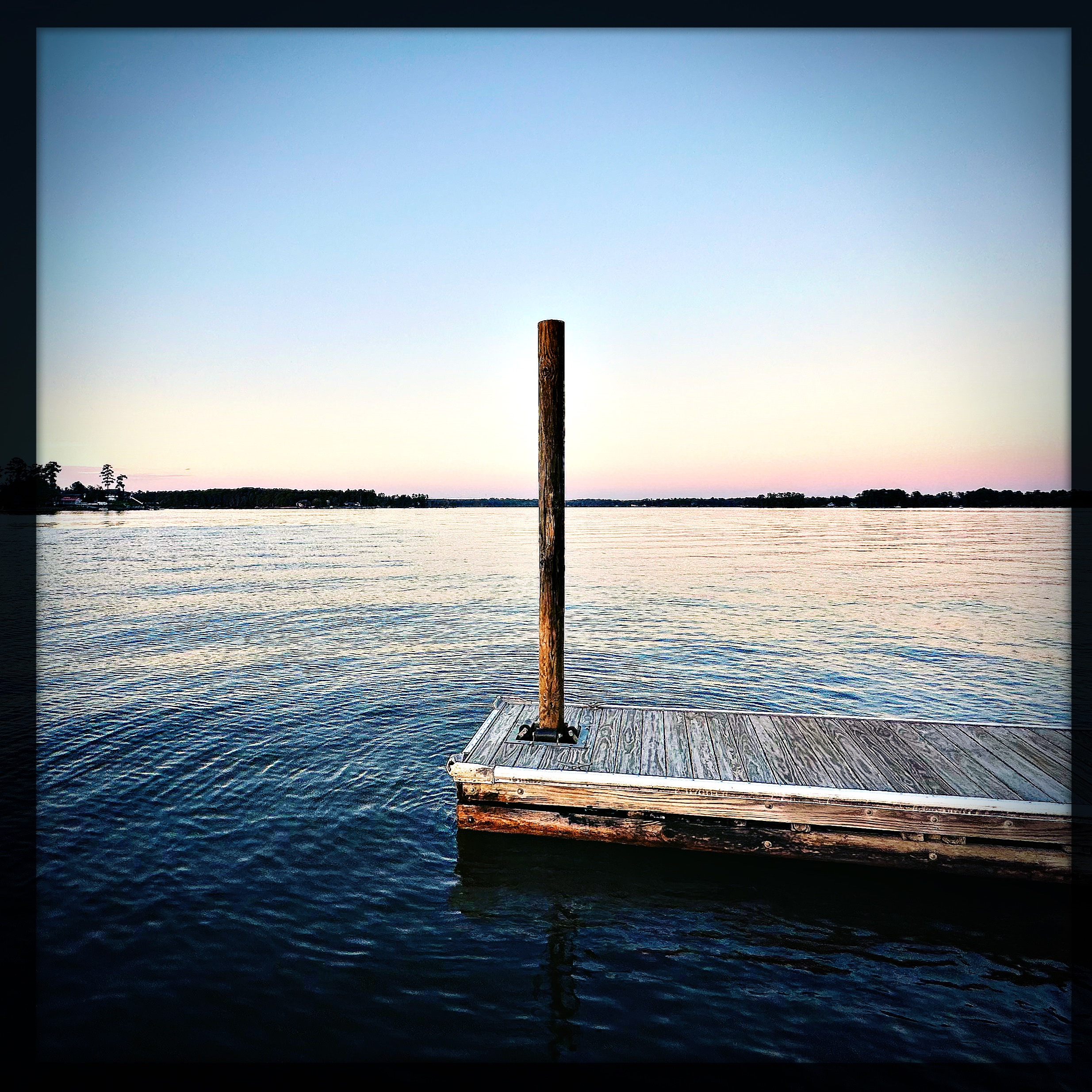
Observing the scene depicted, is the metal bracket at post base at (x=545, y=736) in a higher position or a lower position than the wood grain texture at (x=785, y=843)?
higher

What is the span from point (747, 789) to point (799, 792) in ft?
1.87

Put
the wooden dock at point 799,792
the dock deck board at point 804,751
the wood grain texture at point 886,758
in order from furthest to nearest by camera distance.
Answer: the dock deck board at point 804,751
the wood grain texture at point 886,758
the wooden dock at point 799,792

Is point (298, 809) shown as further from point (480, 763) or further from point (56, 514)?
point (56, 514)

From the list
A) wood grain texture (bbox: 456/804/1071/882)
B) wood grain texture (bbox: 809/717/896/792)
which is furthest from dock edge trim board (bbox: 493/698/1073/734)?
wood grain texture (bbox: 456/804/1071/882)

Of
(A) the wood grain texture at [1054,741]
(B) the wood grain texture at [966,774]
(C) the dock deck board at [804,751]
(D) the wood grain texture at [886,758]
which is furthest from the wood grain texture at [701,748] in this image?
(A) the wood grain texture at [1054,741]

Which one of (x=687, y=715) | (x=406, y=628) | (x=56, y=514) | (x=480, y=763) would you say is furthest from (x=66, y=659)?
(x=56, y=514)

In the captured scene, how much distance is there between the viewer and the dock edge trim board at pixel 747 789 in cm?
744

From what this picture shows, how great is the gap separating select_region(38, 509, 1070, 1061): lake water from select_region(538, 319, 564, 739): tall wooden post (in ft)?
6.20

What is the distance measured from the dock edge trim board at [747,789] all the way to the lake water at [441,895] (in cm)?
97

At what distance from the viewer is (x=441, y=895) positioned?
786 centimetres

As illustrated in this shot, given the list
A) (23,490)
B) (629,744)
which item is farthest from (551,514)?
(23,490)

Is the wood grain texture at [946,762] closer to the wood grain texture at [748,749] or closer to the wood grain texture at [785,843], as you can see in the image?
the wood grain texture at [785,843]

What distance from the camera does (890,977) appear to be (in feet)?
Result: 21.3

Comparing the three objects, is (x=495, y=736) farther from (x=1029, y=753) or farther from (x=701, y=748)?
(x=1029, y=753)
